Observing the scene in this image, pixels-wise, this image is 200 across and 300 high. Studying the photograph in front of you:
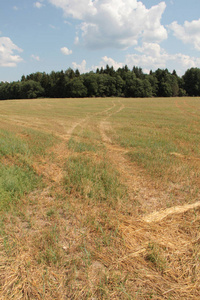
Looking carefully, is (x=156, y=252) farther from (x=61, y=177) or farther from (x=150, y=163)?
(x=150, y=163)

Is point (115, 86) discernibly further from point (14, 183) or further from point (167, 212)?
point (167, 212)

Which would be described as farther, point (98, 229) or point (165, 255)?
point (98, 229)

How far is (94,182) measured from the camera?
4535 mm

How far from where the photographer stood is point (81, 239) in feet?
9.41

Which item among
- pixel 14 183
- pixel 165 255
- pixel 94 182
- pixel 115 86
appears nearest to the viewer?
pixel 165 255

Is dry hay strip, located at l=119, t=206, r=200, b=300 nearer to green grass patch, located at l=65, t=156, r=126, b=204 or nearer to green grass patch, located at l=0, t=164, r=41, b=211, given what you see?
green grass patch, located at l=65, t=156, r=126, b=204

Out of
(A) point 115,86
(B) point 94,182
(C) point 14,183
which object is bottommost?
(B) point 94,182

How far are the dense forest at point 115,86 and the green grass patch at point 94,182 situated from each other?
276ft

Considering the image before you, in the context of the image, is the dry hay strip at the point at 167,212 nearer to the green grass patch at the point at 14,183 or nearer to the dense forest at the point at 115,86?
the green grass patch at the point at 14,183

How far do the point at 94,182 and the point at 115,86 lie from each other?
9178 cm

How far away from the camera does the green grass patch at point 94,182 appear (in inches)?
156

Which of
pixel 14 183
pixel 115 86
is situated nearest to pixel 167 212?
pixel 14 183

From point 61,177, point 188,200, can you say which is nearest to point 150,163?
point 188,200

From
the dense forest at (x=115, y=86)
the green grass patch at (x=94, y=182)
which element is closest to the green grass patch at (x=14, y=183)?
the green grass patch at (x=94, y=182)
